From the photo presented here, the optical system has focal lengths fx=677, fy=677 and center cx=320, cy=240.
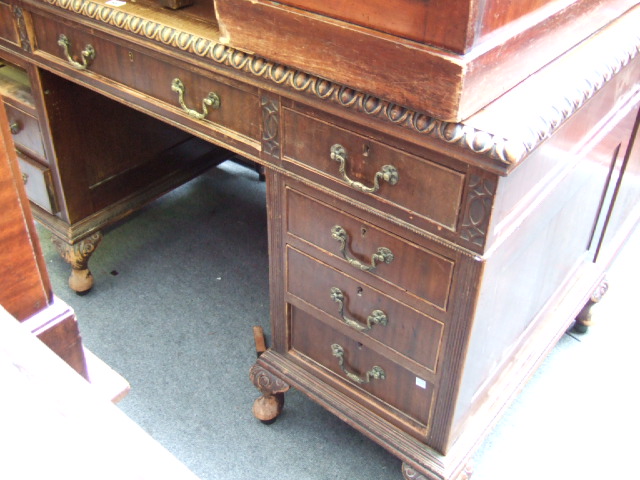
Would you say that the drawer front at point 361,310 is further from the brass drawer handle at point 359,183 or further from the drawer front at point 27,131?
the drawer front at point 27,131

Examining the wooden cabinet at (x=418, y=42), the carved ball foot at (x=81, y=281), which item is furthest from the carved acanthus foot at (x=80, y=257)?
the wooden cabinet at (x=418, y=42)

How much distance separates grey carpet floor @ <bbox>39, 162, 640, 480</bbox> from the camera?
1.36 metres

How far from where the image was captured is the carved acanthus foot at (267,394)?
1.34m

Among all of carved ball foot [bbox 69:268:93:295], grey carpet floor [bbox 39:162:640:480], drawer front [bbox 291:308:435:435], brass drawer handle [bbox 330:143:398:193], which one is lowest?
grey carpet floor [bbox 39:162:640:480]

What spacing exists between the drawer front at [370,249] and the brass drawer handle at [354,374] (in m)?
0.19

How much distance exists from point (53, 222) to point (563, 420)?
127 cm

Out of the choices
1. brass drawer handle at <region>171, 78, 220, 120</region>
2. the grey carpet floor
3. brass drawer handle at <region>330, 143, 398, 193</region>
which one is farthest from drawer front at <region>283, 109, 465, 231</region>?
the grey carpet floor

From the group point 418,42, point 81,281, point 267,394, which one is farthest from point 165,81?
point 81,281

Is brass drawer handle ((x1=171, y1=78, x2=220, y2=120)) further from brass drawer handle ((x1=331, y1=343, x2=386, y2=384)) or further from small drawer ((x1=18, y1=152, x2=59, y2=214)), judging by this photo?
small drawer ((x1=18, y1=152, x2=59, y2=214))

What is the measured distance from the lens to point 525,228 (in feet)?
3.30

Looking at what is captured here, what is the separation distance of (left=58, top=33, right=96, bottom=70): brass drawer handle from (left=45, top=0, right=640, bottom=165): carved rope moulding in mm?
108

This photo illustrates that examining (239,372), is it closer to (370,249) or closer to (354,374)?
(354,374)

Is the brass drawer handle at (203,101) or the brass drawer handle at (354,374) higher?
the brass drawer handle at (203,101)

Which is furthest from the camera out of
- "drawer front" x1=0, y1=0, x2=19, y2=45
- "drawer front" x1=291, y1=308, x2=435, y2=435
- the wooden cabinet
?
"drawer front" x1=0, y1=0, x2=19, y2=45
